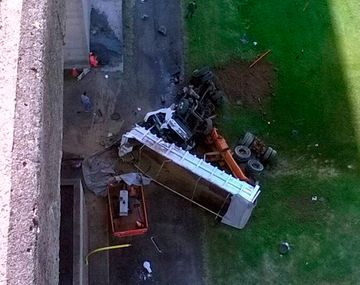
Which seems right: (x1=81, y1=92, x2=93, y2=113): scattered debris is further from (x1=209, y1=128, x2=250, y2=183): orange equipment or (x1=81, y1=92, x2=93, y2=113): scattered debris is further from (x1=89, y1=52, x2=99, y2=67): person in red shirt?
(x1=209, y1=128, x2=250, y2=183): orange equipment

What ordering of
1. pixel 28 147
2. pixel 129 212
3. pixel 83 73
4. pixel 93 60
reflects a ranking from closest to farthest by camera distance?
pixel 28 147 → pixel 129 212 → pixel 83 73 → pixel 93 60

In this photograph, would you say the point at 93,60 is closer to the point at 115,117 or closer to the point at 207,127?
the point at 115,117

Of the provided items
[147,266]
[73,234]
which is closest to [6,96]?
[73,234]

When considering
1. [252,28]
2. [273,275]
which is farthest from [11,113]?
[252,28]

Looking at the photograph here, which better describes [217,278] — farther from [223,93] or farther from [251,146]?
[223,93]

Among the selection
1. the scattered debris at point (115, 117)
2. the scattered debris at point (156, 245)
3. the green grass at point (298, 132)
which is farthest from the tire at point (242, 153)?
the scattered debris at point (115, 117)

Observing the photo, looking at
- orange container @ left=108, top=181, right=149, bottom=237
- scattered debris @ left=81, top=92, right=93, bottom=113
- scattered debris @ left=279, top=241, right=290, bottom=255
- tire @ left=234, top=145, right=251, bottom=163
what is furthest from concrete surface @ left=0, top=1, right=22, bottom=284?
scattered debris @ left=279, top=241, right=290, bottom=255

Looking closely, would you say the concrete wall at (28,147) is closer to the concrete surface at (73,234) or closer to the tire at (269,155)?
the concrete surface at (73,234)
